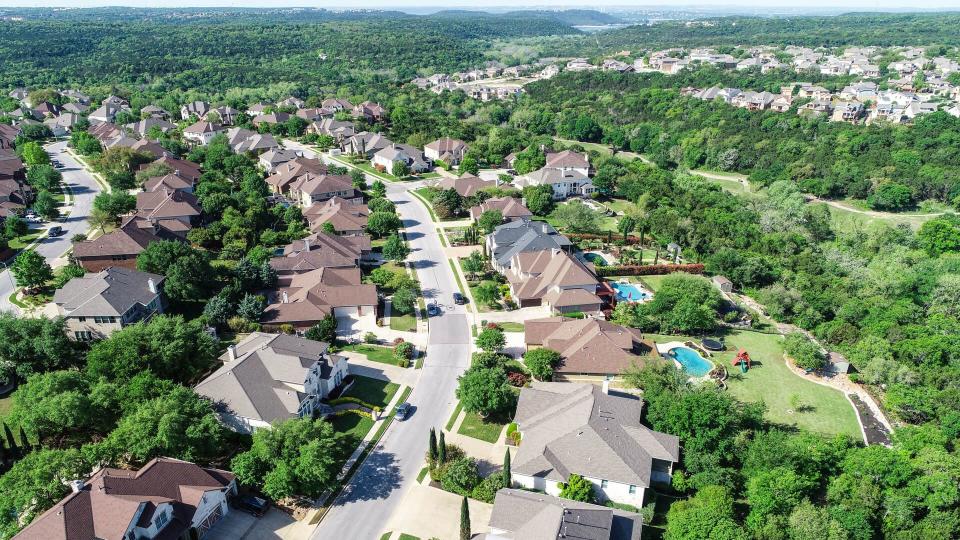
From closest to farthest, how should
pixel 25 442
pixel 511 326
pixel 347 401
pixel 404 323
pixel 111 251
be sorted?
1. pixel 25 442
2. pixel 347 401
3. pixel 404 323
4. pixel 511 326
5. pixel 111 251

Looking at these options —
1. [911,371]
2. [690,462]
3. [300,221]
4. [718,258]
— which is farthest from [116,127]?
[911,371]

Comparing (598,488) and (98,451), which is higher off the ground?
(98,451)

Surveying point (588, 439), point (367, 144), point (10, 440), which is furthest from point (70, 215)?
point (588, 439)

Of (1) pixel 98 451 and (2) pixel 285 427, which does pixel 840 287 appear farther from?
(1) pixel 98 451

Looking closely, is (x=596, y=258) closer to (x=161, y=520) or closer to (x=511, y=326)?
(x=511, y=326)

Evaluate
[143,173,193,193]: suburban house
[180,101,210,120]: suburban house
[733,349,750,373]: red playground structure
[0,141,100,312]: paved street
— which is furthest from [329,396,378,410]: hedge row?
[180,101,210,120]: suburban house

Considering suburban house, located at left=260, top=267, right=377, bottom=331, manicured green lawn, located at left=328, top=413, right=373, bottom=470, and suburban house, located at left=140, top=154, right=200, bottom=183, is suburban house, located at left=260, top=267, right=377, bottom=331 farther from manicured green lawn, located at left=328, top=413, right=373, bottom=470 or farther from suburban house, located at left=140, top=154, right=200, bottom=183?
suburban house, located at left=140, top=154, right=200, bottom=183

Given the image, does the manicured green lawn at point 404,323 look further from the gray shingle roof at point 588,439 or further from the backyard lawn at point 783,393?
the backyard lawn at point 783,393
